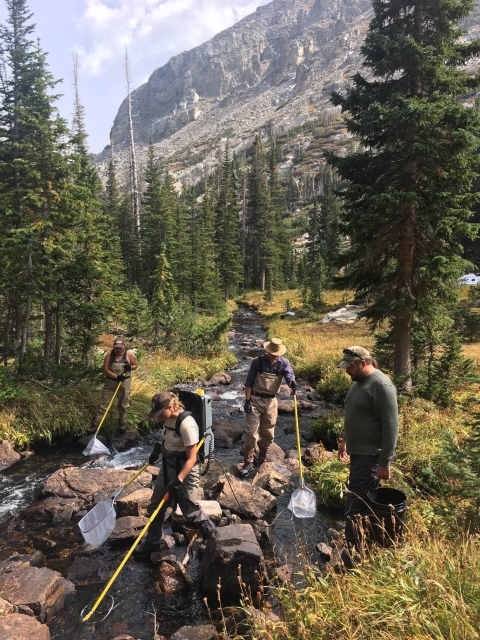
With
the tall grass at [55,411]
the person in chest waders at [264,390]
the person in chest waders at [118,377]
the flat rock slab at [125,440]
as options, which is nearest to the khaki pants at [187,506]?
the person in chest waders at [264,390]

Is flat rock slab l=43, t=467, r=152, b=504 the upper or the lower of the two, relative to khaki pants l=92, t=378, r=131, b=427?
lower

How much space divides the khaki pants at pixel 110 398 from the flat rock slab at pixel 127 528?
15.0 feet

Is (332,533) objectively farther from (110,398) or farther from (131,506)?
(110,398)

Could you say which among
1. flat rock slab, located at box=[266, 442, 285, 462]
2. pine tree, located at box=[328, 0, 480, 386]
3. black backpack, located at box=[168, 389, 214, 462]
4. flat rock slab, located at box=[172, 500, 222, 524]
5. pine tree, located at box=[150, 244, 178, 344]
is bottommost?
flat rock slab, located at box=[266, 442, 285, 462]

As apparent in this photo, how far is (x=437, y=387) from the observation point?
10.4m

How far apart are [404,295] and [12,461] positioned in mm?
10558

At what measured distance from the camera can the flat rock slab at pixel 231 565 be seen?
5.03 metres

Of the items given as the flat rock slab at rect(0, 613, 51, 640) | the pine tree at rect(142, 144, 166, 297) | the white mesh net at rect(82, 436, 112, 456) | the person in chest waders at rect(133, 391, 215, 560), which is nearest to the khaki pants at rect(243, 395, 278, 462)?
the person in chest waders at rect(133, 391, 215, 560)

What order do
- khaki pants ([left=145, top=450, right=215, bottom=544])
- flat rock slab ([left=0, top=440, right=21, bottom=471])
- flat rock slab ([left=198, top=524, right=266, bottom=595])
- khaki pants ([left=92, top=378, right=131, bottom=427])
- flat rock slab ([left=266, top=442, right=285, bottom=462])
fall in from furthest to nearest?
khaki pants ([left=92, top=378, right=131, bottom=427]) < flat rock slab ([left=266, top=442, right=285, bottom=462]) < flat rock slab ([left=0, top=440, right=21, bottom=471]) < khaki pants ([left=145, top=450, right=215, bottom=544]) < flat rock slab ([left=198, top=524, right=266, bottom=595])

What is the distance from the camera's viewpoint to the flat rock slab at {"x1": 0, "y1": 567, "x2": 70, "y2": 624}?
15.2 ft

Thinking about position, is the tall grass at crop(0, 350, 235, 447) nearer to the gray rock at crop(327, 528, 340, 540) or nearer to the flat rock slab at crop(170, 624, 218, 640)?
the gray rock at crop(327, 528, 340, 540)

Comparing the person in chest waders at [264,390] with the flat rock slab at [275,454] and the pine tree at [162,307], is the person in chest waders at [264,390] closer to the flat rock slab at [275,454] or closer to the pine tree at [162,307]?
the flat rock slab at [275,454]

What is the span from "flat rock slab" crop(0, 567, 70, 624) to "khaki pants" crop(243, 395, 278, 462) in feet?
14.3

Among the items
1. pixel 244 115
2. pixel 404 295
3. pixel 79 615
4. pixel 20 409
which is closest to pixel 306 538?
pixel 79 615
